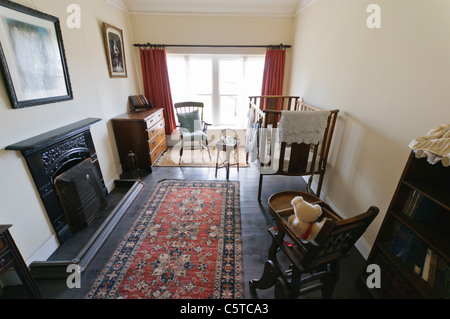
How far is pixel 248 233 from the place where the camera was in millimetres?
1991

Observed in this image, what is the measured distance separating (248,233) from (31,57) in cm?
246

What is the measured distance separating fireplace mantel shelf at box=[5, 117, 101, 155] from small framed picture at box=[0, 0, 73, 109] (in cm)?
26

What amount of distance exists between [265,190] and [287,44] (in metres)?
2.83

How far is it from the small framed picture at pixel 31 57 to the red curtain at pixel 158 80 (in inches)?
75.5

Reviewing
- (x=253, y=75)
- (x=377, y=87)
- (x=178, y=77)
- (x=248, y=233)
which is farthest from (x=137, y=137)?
(x=377, y=87)

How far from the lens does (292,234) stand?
1.09m

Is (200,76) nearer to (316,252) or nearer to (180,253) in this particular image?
(180,253)

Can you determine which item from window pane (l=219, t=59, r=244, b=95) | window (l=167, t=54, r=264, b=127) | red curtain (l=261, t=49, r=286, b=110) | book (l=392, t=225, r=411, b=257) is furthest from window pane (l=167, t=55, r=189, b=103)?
book (l=392, t=225, r=411, b=257)

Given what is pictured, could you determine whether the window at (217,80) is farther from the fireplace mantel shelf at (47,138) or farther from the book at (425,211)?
the book at (425,211)

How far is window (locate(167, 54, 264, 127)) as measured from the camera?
3.93 m
